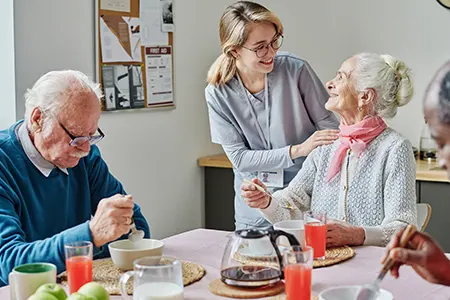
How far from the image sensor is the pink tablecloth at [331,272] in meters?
1.71

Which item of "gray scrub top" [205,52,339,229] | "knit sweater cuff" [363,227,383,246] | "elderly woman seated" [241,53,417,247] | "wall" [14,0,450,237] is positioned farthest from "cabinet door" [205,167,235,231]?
"knit sweater cuff" [363,227,383,246]

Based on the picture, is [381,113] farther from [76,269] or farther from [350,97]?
[76,269]

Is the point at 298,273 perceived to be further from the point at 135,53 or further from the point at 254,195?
the point at 135,53

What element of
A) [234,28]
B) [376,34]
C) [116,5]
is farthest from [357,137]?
[376,34]

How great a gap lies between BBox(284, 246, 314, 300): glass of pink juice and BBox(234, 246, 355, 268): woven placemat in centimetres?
17

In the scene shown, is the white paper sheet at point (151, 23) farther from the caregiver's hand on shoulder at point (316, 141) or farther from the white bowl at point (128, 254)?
the white bowl at point (128, 254)

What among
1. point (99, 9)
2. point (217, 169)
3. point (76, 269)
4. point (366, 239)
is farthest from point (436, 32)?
point (76, 269)

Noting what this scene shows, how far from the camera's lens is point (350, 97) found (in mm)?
2539

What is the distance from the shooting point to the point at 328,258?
78.6 inches

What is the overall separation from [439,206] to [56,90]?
2023 mm

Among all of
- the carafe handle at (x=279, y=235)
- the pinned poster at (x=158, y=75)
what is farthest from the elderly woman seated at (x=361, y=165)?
the pinned poster at (x=158, y=75)

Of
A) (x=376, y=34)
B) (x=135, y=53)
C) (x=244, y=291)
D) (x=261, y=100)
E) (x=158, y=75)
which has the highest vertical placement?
(x=376, y=34)

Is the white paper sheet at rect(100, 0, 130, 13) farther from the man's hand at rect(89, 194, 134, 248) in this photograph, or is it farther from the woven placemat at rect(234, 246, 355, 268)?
the woven placemat at rect(234, 246, 355, 268)

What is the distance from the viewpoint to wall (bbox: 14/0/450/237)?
3.38 meters
